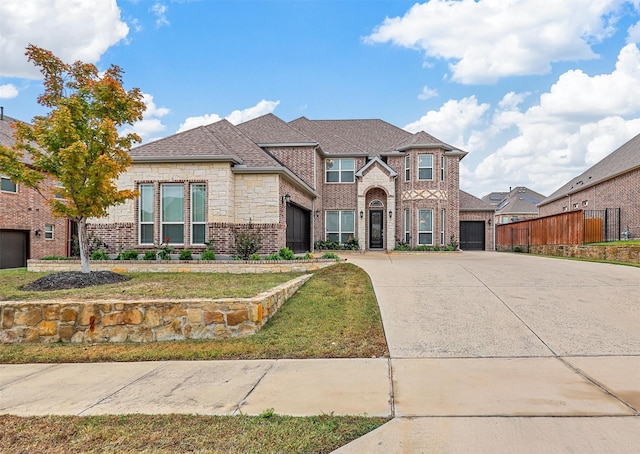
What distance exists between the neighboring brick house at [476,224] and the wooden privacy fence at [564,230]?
1328mm

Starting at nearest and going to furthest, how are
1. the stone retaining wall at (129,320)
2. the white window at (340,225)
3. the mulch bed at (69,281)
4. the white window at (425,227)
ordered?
1. the stone retaining wall at (129,320)
2. the mulch bed at (69,281)
3. the white window at (425,227)
4. the white window at (340,225)

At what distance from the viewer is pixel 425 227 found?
22.3 m

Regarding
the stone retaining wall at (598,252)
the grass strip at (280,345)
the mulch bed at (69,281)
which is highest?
the stone retaining wall at (598,252)

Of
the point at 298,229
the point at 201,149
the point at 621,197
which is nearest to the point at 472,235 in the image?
the point at 621,197

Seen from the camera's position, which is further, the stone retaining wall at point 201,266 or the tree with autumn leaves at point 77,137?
the stone retaining wall at point 201,266

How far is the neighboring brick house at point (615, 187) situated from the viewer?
65.4ft

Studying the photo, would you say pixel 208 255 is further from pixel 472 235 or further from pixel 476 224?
pixel 476 224

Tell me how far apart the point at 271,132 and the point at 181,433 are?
62.7 ft

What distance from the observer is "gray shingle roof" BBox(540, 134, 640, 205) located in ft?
69.5

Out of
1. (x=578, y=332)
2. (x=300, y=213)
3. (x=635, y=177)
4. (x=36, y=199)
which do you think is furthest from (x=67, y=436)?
(x=635, y=177)

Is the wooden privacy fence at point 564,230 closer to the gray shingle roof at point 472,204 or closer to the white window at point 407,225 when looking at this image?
the gray shingle roof at point 472,204

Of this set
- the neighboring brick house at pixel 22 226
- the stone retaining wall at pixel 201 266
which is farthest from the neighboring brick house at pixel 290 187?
the neighboring brick house at pixel 22 226

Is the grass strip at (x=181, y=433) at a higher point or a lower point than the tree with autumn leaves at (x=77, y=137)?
lower

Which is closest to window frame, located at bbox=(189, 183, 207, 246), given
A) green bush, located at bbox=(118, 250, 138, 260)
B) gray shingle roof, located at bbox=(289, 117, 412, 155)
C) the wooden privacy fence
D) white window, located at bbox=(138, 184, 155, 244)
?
white window, located at bbox=(138, 184, 155, 244)
